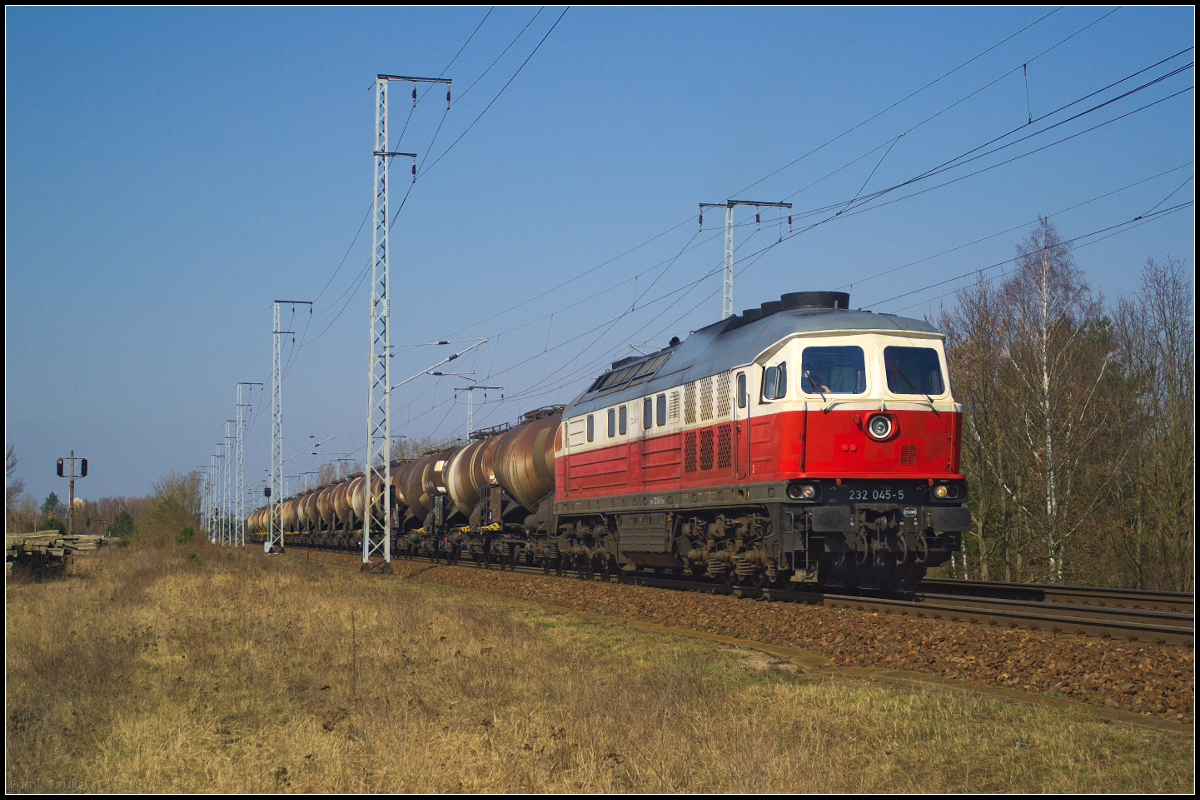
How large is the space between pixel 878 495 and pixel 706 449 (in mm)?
3567

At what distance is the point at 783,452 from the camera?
14.7 m

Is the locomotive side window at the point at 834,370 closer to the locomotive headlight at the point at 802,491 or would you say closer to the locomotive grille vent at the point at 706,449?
the locomotive headlight at the point at 802,491

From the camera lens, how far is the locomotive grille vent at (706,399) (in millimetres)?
17141

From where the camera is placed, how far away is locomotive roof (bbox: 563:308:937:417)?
602 inches

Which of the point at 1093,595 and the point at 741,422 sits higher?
the point at 741,422

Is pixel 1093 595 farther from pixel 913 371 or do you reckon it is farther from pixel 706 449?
pixel 706 449

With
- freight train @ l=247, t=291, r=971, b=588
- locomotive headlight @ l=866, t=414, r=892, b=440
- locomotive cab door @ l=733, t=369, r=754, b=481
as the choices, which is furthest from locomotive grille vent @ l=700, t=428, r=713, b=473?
locomotive headlight @ l=866, t=414, r=892, b=440

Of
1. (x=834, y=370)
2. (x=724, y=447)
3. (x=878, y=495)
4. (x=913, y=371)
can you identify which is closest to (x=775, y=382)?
(x=834, y=370)

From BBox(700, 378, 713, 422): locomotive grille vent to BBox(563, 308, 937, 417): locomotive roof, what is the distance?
0.17 meters

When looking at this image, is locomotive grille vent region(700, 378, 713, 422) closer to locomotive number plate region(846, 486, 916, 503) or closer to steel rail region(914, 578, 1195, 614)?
locomotive number plate region(846, 486, 916, 503)

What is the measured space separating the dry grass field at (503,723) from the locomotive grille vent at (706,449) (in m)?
4.44

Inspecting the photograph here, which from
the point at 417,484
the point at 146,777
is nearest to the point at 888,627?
the point at 146,777

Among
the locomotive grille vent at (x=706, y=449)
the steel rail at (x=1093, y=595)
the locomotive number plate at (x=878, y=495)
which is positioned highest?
the locomotive grille vent at (x=706, y=449)

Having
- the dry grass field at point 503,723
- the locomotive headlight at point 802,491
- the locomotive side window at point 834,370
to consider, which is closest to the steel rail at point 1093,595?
the locomotive headlight at point 802,491
